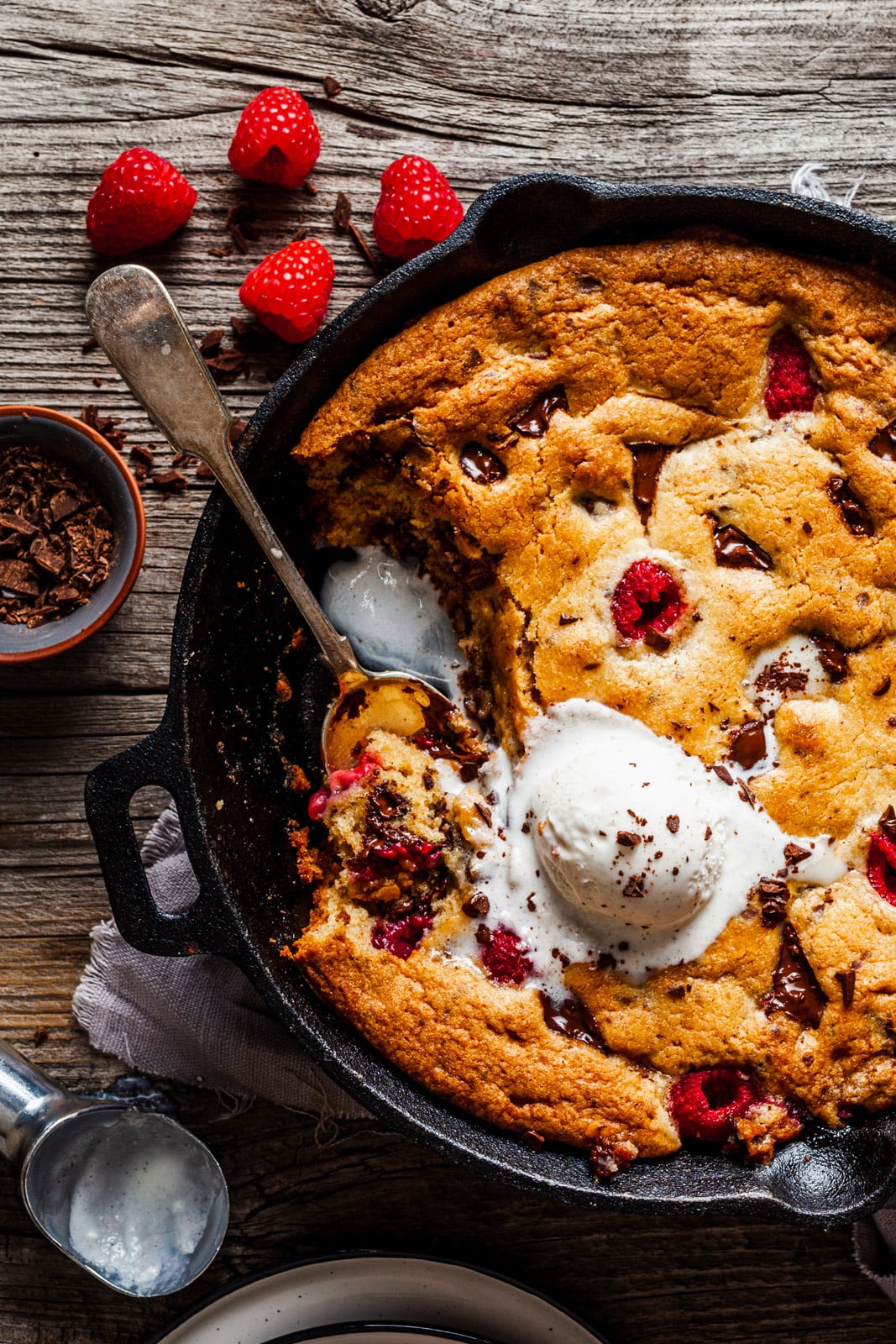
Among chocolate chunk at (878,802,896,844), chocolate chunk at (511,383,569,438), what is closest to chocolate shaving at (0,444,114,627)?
chocolate chunk at (511,383,569,438)

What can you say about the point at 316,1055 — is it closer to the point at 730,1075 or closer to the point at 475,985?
the point at 475,985

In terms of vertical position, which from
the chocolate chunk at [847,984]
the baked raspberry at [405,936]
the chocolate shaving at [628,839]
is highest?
the chocolate shaving at [628,839]

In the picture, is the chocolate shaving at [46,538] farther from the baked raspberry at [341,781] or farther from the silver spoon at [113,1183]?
the silver spoon at [113,1183]

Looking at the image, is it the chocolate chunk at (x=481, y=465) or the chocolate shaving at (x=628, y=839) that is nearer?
the chocolate shaving at (x=628, y=839)

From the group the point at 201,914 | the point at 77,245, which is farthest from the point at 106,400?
the point at 201,914

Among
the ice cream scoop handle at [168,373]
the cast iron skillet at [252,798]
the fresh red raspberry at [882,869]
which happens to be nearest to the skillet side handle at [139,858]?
the cast iron skillet at [252,798]

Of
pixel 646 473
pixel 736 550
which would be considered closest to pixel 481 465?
pixel 646 473
